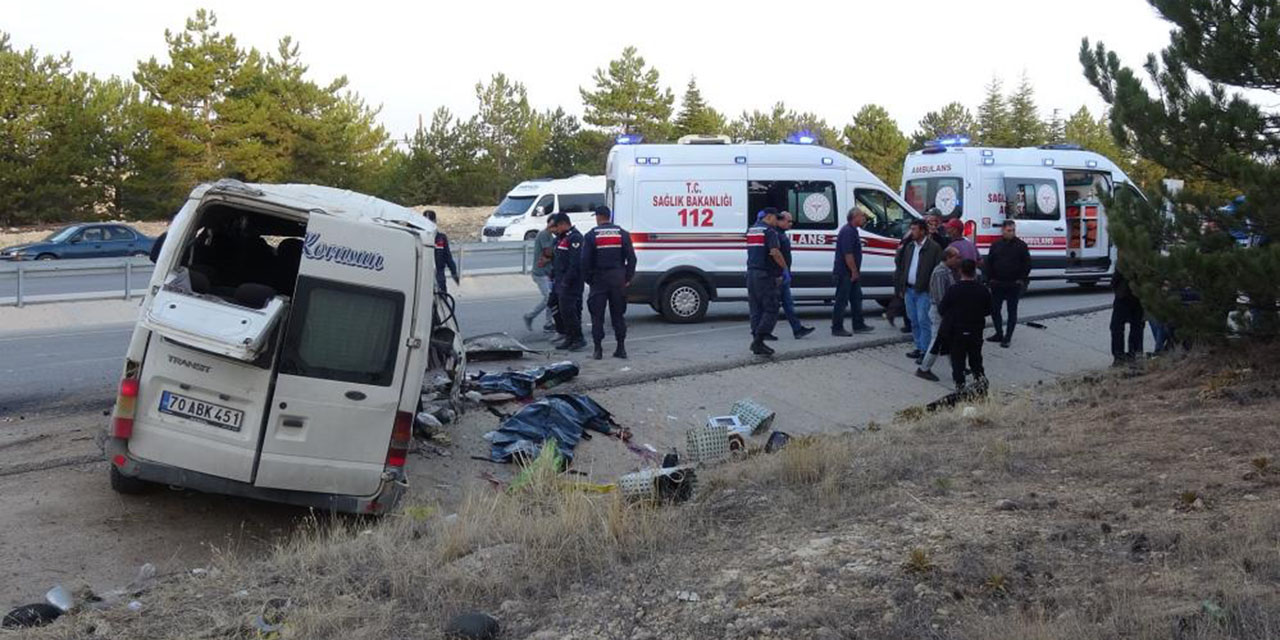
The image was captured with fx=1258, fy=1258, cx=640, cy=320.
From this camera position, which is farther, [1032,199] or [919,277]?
[1032,199]

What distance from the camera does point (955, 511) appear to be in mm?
6797

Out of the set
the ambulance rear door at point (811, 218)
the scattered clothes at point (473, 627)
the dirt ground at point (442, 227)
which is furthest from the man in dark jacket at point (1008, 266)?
the dirt ground at point (442, 227)

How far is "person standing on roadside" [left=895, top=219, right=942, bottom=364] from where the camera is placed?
14078mm

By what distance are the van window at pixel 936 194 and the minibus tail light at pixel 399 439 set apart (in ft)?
43.9

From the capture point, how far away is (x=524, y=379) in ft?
41.1

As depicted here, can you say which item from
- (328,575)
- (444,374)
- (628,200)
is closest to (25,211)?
(628,200)

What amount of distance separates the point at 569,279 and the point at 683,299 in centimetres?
325

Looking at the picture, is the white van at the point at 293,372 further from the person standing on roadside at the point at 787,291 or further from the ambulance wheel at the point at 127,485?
the person standing on roadside at the point at 787,291

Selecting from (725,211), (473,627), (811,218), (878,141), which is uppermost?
(878,141)

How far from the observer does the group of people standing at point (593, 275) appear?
13.9 m

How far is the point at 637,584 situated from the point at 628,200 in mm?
11247

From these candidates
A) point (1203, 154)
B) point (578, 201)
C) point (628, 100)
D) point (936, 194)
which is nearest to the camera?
point (1203, 154)

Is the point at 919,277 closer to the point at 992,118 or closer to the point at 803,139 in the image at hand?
the point at 803,139

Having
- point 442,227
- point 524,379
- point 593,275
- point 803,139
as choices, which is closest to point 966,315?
point 593,275
